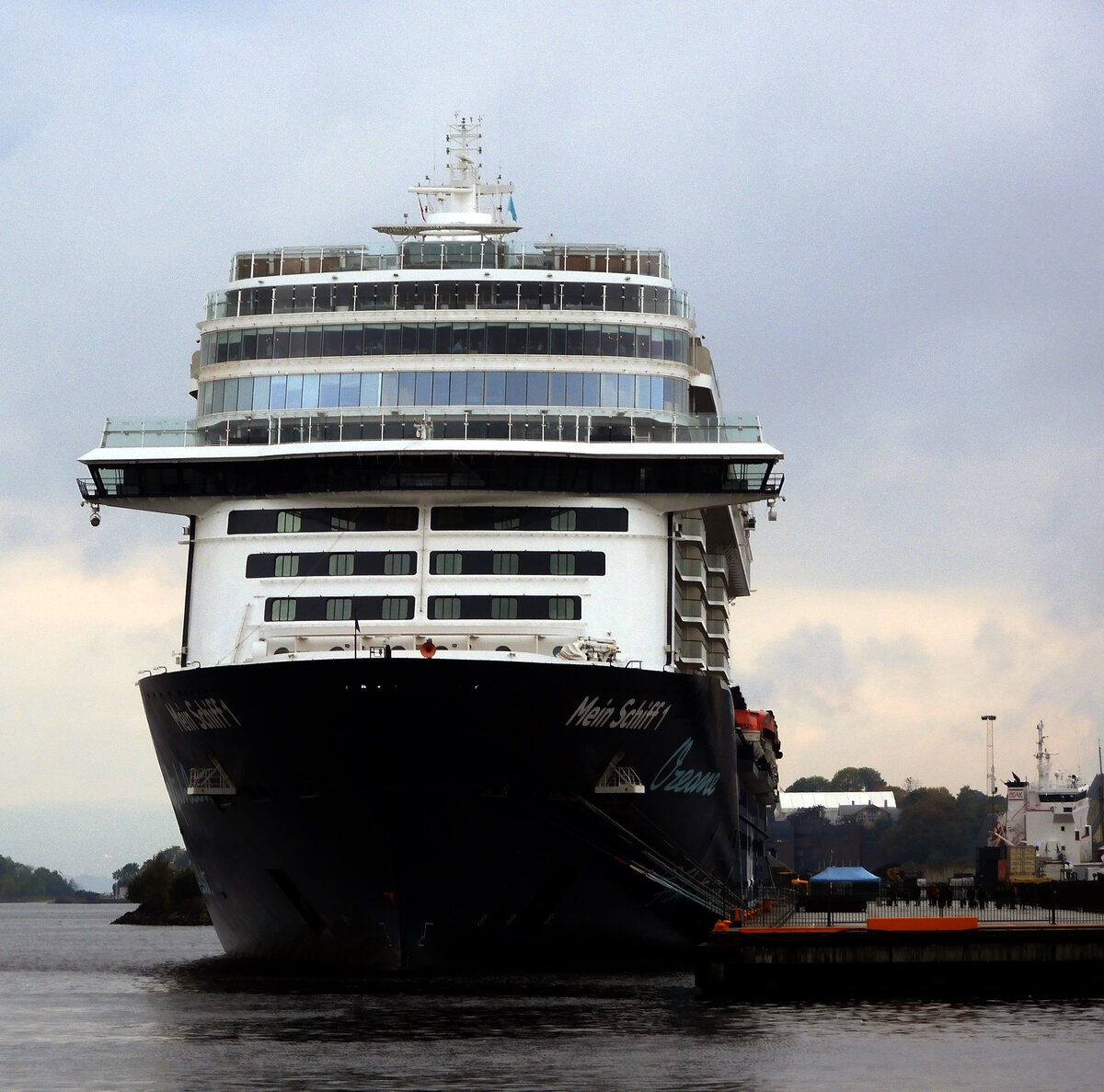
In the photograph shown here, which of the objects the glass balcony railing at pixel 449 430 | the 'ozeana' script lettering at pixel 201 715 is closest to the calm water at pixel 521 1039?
the 'ozeana' script lettering at pixel 201 715

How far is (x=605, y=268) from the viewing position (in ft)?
166

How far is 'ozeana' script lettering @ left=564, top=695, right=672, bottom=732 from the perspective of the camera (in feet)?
132

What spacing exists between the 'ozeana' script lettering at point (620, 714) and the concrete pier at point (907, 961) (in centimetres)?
464

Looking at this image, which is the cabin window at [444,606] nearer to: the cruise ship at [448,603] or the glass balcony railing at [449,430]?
the cruise ship at [448,603]

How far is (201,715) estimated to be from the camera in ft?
138

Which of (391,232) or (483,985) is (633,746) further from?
(391,232)

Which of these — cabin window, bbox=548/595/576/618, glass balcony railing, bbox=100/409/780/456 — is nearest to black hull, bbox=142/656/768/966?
cabin window, bbox=548/595/576/618

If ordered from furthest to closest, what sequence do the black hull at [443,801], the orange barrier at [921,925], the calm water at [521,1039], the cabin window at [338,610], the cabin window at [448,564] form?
the cabin window at [448,564]
the cabin window at [338,610]
the orange barrier at [921,925]
the black hull at [443,801]
the calm water at [521,1039]

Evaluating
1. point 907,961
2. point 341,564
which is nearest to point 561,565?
point 341,564

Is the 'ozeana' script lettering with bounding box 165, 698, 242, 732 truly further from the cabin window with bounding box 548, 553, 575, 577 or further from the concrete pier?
the concrete pier

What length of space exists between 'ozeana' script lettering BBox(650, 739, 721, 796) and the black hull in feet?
0.22

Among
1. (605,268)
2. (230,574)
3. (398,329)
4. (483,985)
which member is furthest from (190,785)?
(605,268)

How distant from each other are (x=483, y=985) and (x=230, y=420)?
15.9 meters

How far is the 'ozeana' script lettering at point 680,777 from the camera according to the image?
42.4 metres
